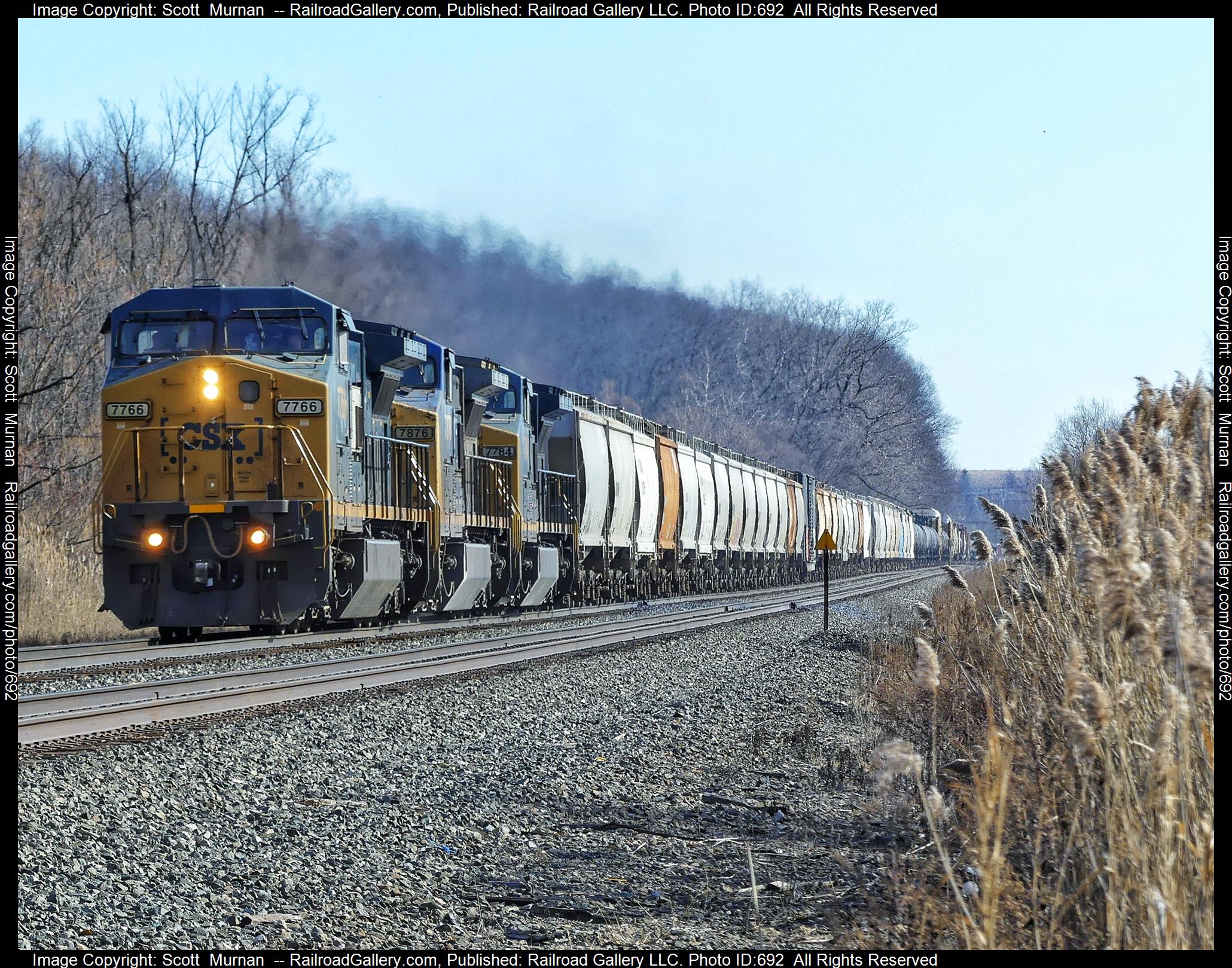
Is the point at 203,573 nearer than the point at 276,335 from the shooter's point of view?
Yes

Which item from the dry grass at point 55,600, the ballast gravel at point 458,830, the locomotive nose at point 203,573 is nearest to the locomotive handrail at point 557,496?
the dry grass at point 55,600

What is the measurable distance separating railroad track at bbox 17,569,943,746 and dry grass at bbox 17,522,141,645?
5.10 meters

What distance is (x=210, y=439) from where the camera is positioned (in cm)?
1339

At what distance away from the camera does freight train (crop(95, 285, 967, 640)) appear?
13039 millimetres

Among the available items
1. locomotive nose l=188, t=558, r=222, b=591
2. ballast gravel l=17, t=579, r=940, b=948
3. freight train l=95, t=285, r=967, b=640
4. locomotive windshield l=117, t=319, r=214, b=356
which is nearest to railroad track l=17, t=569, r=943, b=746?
ballast gravel l=17, t=579, r=940, b=948

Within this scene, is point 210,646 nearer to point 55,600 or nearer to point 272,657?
point 272,657

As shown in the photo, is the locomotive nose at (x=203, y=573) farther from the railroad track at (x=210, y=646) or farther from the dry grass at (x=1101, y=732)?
the dry grass at (x=1101, y=732)

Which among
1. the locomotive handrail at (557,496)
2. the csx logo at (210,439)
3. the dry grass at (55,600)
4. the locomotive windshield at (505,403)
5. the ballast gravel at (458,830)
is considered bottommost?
the ballast gravel at (458,830)

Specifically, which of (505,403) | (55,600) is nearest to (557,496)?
(505,403)

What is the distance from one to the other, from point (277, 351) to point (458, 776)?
8213 millimetres

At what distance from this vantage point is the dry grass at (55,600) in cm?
1537

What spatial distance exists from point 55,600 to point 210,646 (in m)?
4.05

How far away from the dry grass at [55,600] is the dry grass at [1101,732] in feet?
42.0

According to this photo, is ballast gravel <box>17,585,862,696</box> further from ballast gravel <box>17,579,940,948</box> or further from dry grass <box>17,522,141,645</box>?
dry grass <box>17,522,141,645</box>
